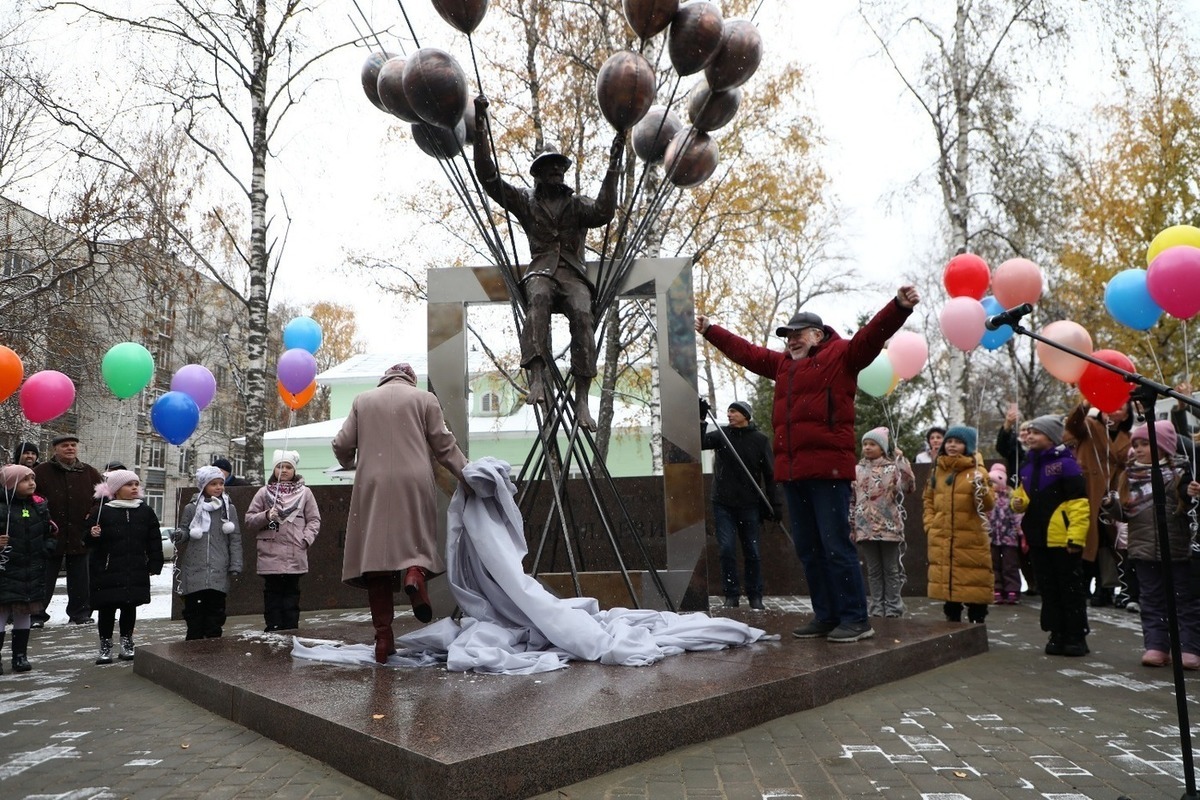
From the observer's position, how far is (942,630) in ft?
20.9

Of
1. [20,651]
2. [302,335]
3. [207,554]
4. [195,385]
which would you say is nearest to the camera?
[20,651]

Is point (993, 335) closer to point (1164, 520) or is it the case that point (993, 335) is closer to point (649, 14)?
point (649, 14)

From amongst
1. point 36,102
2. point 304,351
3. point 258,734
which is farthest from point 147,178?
point 258,734

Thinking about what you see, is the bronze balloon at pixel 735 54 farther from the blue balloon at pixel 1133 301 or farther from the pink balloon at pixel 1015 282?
the pink balloon at pixel 1015 282

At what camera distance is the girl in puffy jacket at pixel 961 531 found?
278 inches

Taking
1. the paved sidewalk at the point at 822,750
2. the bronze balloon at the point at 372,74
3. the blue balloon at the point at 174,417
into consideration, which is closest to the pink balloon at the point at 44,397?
the blue balloon at the point at 174,417

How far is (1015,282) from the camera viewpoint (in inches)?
372

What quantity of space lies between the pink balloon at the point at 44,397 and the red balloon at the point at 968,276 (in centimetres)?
951

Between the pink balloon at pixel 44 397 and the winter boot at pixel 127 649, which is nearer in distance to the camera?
the winter boot at pixel 127 649

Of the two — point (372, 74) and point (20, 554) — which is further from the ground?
point (372, 74)

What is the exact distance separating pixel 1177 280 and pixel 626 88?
4.37m

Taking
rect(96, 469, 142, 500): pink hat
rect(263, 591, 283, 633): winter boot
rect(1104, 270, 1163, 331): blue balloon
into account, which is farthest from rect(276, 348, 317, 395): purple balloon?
rect(1104, 270, 1163, 331): blue balloon

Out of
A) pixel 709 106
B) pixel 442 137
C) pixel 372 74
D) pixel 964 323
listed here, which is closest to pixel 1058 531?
pixel 964 323

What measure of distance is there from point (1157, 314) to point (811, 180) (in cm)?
1223
